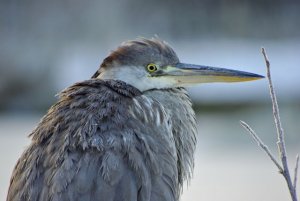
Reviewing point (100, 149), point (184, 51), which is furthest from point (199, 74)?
point (184, 51)

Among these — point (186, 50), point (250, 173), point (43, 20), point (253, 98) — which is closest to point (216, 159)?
point (250, 173)

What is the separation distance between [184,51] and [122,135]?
1018 cm

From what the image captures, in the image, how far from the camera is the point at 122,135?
3580 millimetres

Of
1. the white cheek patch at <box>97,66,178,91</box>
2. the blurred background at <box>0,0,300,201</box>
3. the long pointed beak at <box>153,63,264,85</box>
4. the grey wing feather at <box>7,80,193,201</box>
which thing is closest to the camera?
the grey wing feather at <box>7,80,193,201</box>

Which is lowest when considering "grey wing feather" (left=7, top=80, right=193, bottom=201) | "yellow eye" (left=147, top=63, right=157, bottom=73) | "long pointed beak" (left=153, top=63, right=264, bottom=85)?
"grey wing feather" (left=7, top=80, right=193, bottom=201)

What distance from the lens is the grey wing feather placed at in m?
3.41

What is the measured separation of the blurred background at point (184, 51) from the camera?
11.3 meters

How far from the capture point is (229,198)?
8211 millimetres

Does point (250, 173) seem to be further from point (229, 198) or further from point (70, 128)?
point (70, 128)

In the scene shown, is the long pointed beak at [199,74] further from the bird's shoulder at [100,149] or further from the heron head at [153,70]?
the bird's shoulder at [100,149]

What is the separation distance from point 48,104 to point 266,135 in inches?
130

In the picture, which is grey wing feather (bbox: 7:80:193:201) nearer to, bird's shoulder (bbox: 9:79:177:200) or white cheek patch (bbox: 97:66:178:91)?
bird's shoulder (bbox: 9:79:177:200)

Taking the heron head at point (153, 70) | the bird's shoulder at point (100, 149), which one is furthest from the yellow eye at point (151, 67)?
the bird's shoulder at point (100, 149)

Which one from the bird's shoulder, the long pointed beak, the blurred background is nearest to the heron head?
the long pointed beak
